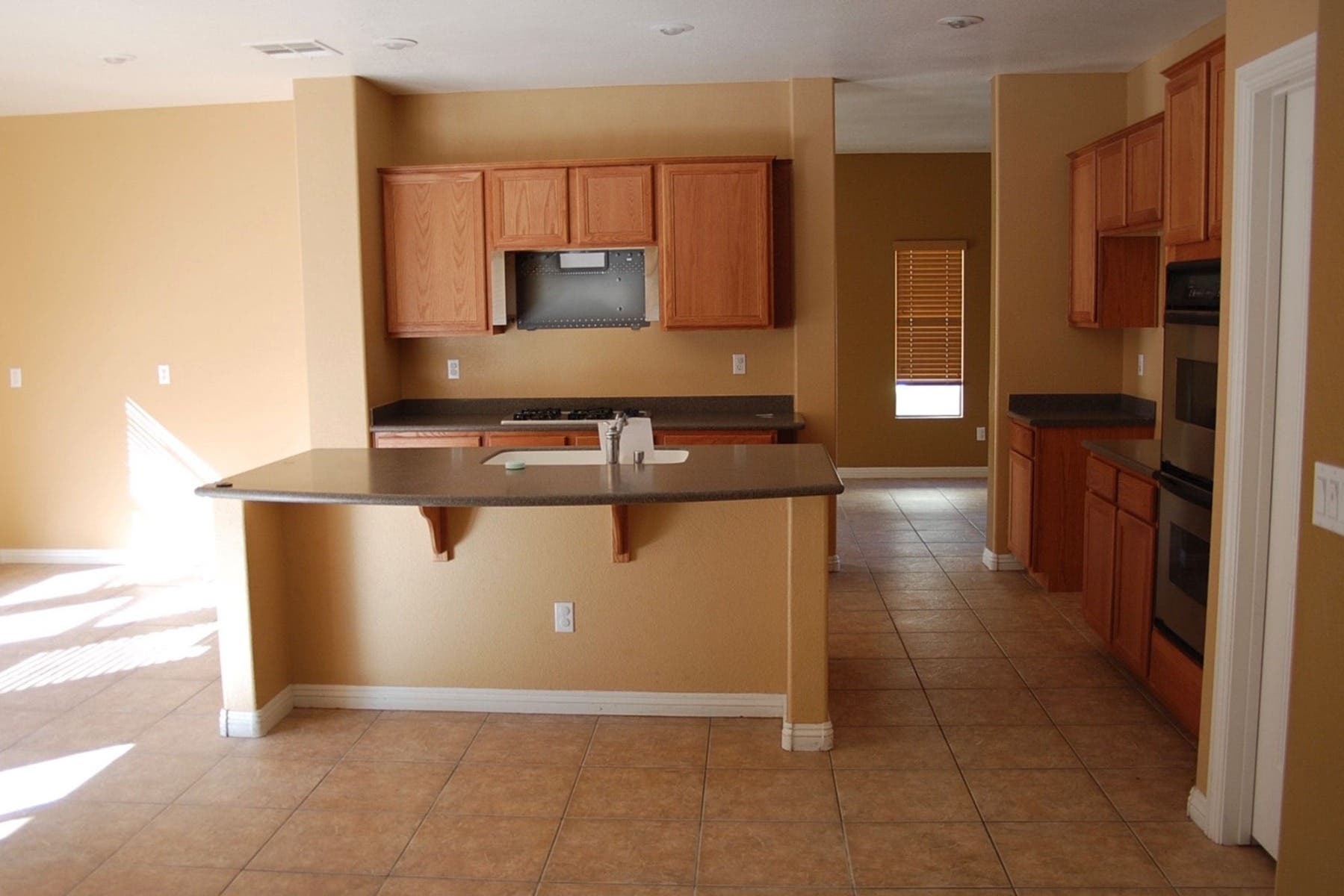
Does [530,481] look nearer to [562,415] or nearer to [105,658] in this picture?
[562,415]

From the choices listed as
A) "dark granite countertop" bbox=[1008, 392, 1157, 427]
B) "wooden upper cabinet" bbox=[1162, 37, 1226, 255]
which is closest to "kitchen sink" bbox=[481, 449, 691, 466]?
"wooden upper cabinet" bbox=[1162, 37, 1226, 255]

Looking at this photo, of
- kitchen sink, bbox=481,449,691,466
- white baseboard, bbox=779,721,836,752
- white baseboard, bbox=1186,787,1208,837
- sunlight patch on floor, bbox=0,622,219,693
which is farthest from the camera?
sunlight patch on floor, bbox=0,622,219,693

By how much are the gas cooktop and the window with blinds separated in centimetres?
383

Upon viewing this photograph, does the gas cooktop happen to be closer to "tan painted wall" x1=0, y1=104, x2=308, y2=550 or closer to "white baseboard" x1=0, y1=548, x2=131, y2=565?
"tan painted wall" x1=0, y1=104, x2=308, y2=550

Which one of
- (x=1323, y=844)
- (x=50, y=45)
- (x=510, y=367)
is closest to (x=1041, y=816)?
(x=1323, y=844)

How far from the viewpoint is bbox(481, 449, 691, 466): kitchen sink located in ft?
13.4

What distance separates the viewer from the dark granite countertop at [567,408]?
217 inches

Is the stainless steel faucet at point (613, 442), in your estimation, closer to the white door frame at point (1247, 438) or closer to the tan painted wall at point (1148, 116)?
the white door frame at point (1247, 438)

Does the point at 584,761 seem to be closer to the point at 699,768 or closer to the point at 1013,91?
the point at 699,768

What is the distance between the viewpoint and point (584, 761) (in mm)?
3525

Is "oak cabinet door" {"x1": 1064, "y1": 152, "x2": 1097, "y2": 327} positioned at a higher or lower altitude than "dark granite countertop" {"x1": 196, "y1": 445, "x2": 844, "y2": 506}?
higher

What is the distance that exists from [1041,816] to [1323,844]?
1327 mm

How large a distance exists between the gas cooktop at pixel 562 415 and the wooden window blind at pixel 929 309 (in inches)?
151

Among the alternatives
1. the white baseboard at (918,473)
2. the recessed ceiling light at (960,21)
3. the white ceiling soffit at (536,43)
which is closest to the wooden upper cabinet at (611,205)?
the white ceiling soffit at (536,43)
